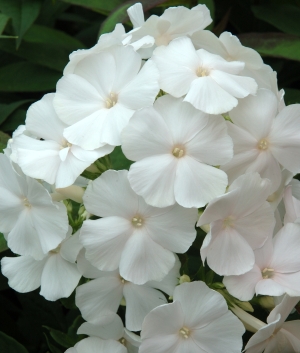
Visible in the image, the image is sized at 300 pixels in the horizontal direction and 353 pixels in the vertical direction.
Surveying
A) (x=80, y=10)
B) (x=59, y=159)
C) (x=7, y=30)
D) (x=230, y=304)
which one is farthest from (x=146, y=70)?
(x=80, y=10)

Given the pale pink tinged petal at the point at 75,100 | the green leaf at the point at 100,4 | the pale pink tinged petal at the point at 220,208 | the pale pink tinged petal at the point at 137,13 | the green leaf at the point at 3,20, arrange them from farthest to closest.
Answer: the green leaf at the point at 100,4 < the green leaf at the point at 3,20 < the pale pink tinged petal at the point at 137,13 < the pale pink tinged petal at the point at 75,100 < the pale pink tinged petal at the point at 220,208

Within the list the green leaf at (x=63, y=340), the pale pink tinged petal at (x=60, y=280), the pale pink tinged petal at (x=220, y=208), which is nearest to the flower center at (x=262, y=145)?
the pale pink tinged petal at (x=220, y=208)

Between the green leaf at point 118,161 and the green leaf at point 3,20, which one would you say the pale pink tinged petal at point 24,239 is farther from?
the green leaf at point 3,20

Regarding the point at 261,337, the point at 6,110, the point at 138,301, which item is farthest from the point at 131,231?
the point at 6,110

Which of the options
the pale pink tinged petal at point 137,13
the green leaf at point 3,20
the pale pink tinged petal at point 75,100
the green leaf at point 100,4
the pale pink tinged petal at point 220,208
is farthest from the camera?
the green leaf at point 100,4

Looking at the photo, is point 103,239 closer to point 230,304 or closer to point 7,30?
point 230,304

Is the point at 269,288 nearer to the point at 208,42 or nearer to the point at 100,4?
the point at 208,42
